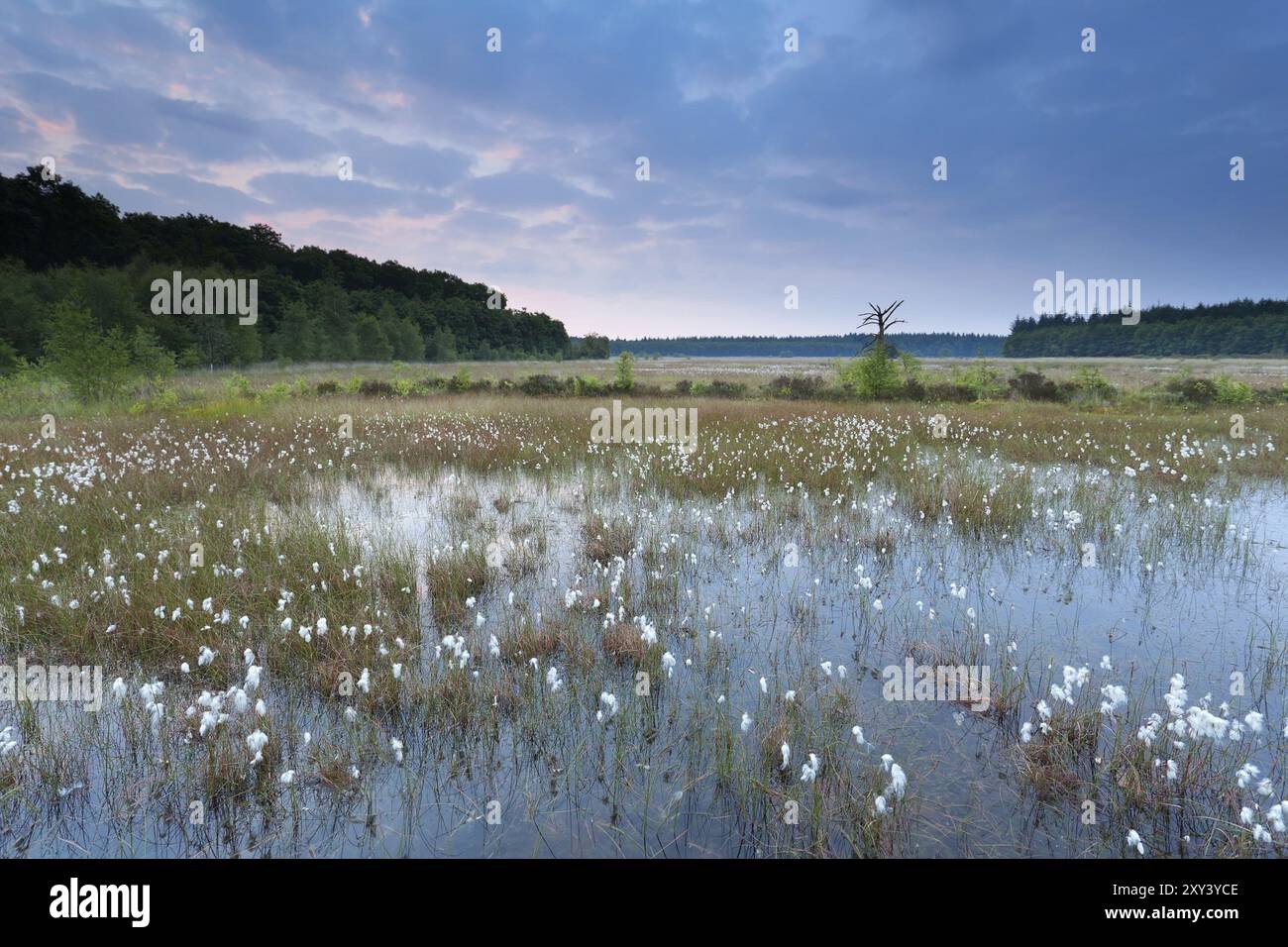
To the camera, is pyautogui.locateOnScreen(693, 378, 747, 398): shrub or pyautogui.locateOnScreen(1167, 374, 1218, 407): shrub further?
pyautogui.locateOnScreen(693, 378, 747, 398): shrub

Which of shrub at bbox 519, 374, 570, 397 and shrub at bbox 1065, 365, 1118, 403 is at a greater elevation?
shrub at bbox 519, 374, 570, 397

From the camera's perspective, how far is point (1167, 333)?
95.7m

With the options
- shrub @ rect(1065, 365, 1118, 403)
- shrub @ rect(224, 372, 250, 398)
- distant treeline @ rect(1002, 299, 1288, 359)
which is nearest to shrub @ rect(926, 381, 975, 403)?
shrub @ rect(1065, 365, 1118, 403)

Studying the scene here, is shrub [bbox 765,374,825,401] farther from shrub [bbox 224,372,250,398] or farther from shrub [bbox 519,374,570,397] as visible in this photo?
shrub [bbox 224,372,250,398]
